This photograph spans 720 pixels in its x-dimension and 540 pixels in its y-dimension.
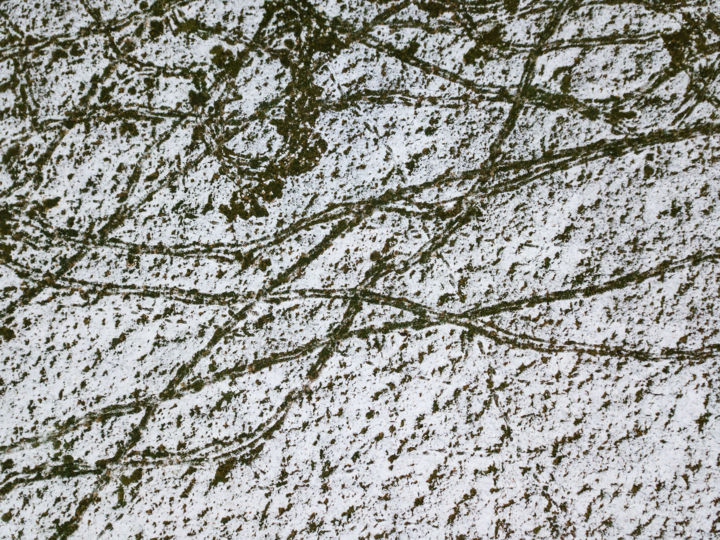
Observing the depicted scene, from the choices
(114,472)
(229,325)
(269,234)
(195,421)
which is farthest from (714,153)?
(114,472)

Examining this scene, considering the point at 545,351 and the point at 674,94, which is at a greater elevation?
the point at 674,94

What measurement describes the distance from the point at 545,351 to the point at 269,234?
2.58ft

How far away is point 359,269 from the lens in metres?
1.14

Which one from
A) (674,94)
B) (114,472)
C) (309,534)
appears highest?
(674,94)

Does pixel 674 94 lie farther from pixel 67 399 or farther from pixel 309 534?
pixel 67 399

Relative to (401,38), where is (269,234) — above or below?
below

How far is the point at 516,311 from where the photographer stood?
1132 millimetres

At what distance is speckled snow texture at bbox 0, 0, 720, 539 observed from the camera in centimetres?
112

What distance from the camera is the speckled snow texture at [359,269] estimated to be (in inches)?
43.9

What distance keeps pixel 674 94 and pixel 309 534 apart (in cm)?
148

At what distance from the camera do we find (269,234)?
3.76 feet

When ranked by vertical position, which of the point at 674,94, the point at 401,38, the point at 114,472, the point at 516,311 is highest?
the point at 401,38

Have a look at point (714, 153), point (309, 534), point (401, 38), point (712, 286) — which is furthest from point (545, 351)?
point (401, 38)

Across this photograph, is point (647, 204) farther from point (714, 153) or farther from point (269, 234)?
point (269, 234)
